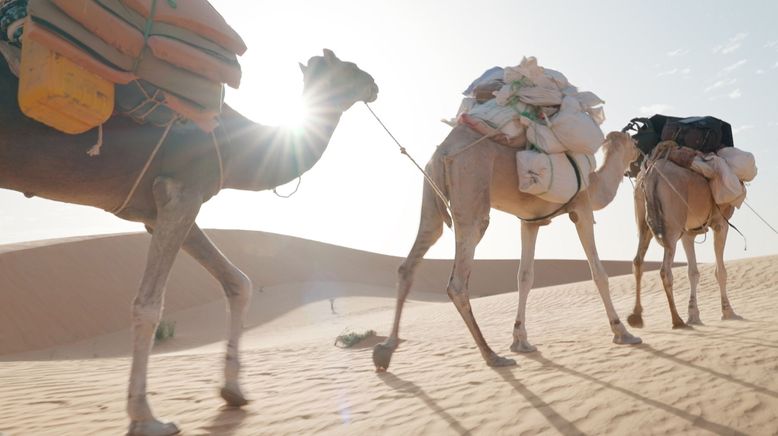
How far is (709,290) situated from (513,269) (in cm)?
2042

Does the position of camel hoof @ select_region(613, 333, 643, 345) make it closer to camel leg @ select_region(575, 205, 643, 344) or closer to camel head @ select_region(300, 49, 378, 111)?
camel leg @ select_region(575, 205, 643, 344)

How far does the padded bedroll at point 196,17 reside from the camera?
136 inches

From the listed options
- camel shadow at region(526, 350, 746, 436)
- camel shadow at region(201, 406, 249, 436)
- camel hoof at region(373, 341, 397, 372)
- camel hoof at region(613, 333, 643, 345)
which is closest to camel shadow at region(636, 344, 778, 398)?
camel hoof at region(613, 333, 643, 345)

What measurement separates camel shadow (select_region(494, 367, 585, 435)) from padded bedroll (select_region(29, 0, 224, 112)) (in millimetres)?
2976

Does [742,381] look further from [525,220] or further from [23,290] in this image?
[23,290]

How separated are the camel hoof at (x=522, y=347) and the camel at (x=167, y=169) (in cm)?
340

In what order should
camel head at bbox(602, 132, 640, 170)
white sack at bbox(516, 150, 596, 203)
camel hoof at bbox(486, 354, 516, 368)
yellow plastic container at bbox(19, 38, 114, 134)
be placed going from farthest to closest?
camel head at bbox(602, 132, 640, 170), white sack at bbox(516, 150, 596, 203), camel hoof at bbox(486, 354, 516, 368), yellow plastic container at bbox(19, 38, 114, 134)

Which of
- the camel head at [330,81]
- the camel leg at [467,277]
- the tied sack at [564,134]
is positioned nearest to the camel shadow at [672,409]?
the camel leg at [467,277]

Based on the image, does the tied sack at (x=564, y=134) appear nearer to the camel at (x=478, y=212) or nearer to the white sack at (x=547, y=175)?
the white sack at (x=547, y=175)

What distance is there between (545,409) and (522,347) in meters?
2.75

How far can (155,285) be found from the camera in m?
3.82

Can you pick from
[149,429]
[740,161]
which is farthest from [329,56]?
[740,161]

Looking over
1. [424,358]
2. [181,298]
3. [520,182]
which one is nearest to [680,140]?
[520,182]

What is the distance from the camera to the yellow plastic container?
3.04 meters
